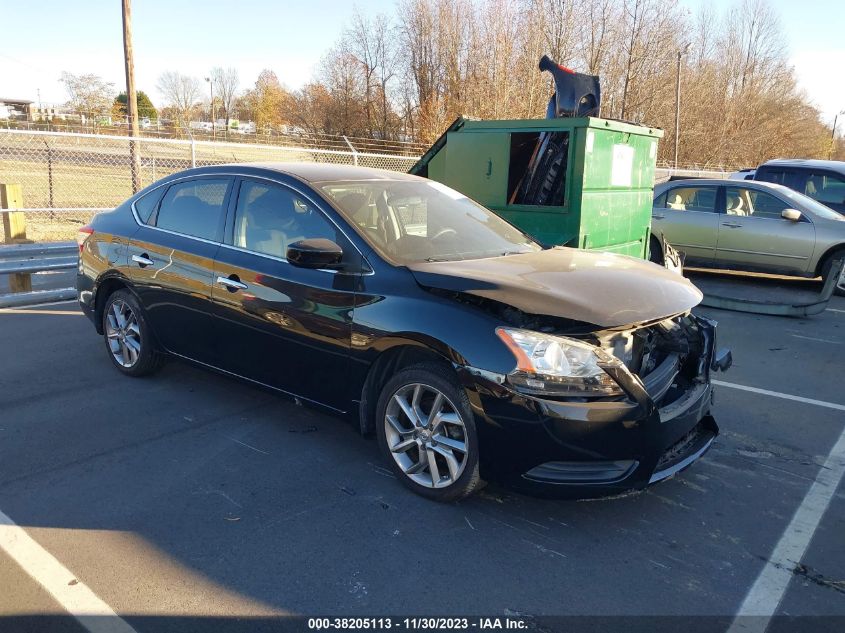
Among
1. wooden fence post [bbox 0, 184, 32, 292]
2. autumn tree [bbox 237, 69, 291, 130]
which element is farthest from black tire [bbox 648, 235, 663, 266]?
→ autumn tree [bbox 237, 69, 291, 130]

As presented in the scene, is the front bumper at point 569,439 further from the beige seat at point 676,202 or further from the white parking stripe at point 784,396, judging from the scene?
the beige seat at point 676,202

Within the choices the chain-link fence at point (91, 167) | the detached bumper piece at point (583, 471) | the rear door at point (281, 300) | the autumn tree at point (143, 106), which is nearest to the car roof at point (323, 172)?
the rear door at point (281, 300)

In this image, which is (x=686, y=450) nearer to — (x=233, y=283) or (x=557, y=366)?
(x=557, y=366)

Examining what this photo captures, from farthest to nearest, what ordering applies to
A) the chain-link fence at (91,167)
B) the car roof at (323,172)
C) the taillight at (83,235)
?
the chain-link fence at (91,167) < the taillight at (83,235) < the car roof at (323,172)

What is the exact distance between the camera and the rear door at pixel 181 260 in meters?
4.59

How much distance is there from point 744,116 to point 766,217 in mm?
46421

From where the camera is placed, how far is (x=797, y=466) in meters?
4.10

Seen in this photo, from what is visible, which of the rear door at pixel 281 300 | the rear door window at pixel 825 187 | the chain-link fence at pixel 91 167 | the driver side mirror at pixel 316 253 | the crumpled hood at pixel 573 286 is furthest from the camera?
the chain-link fence at pixel 91 167

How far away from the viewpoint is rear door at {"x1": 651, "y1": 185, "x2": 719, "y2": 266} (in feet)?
33.0

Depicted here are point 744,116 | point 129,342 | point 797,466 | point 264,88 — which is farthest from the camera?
point 264,88

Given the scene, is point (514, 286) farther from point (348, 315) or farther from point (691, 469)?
point (691, 469)

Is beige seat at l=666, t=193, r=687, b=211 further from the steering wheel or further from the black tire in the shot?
the steering wheel

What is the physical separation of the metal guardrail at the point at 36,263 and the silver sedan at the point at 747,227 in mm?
7457

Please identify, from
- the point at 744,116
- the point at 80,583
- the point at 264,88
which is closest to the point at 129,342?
the point at 80,583
